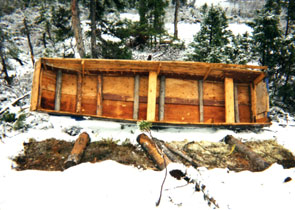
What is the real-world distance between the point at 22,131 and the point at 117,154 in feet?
12.0

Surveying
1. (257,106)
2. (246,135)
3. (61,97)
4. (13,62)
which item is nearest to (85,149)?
(61,97)

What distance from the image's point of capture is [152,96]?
16.3ft

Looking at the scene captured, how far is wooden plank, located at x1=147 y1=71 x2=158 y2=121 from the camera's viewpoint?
485 centimetres

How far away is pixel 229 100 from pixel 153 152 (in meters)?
3.30

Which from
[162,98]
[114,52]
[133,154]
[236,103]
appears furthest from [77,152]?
[114,52]

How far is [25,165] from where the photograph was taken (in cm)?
347

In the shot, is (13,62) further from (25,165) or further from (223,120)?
(223,120)

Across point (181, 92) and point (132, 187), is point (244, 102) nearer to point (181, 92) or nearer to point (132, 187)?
point (181, 92)

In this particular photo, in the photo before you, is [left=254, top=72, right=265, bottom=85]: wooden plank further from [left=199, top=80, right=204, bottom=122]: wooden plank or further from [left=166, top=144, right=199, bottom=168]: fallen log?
[left=166, top=144, right=199, bottom=168]: fallen log

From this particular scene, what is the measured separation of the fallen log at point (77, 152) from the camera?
336cm

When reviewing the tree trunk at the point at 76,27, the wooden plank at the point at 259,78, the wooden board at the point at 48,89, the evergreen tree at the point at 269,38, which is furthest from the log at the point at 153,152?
the evergreen tree at the point at 269,38

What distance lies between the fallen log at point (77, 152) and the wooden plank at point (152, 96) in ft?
6.18

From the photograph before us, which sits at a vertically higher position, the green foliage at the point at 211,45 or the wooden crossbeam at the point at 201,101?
the green foliage at the point at 211,45

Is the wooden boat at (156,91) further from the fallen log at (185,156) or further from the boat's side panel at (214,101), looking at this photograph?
the fallen log at (185,156)
